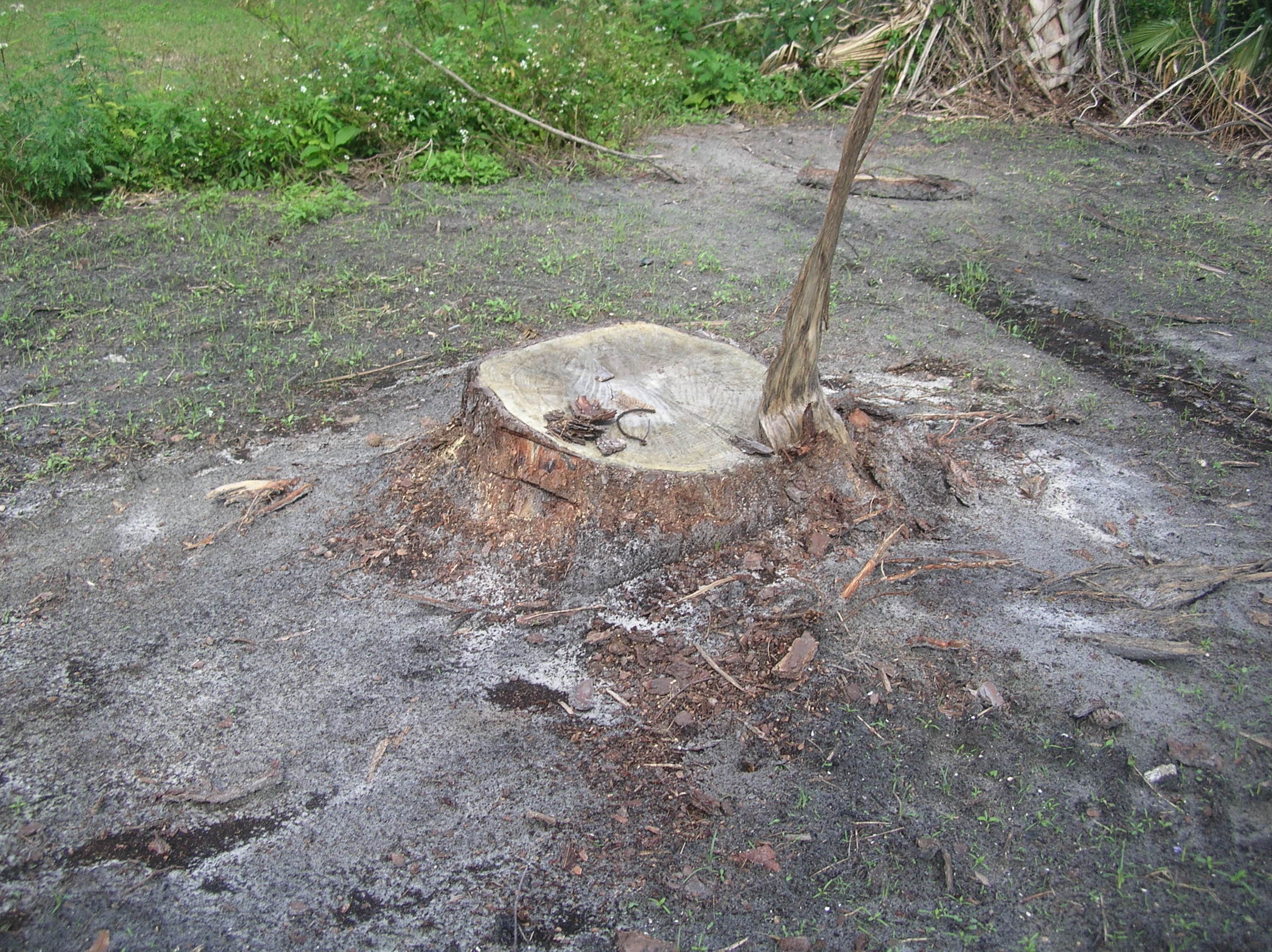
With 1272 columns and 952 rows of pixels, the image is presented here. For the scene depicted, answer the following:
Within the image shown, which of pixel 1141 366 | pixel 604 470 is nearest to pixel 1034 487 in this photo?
pixel 1141 366

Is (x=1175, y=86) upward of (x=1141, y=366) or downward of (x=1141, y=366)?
upward

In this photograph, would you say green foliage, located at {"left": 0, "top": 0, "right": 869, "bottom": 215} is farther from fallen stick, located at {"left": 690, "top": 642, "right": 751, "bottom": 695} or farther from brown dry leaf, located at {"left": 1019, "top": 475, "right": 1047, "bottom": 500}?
fallen stick, located at {"left": 690, "top": 642, "right": 751, "bottom": 695}

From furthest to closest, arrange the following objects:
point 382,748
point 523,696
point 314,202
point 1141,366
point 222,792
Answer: point 314,202 → point 1141,366 → point 523,696 → point 382,748 → point 222,792

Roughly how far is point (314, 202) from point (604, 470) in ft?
14.0

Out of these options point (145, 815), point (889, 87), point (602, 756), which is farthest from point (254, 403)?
point (889, 87)

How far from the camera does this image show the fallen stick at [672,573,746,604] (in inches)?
122

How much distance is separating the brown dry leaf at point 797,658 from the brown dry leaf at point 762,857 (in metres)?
0.59

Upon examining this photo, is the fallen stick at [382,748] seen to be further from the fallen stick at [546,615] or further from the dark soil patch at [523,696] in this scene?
the fallen stick at [546,615]

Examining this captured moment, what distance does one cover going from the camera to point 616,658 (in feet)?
9.58

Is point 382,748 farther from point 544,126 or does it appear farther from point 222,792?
point 544,126

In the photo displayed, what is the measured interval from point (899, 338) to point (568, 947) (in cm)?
367

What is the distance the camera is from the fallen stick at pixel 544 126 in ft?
22.8

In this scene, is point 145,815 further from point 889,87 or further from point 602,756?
point 889,87

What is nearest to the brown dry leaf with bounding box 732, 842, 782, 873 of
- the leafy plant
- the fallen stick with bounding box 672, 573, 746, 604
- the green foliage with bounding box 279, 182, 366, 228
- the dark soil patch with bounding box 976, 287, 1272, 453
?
the fallen stick with bounding box 672, 573, 746, 604
